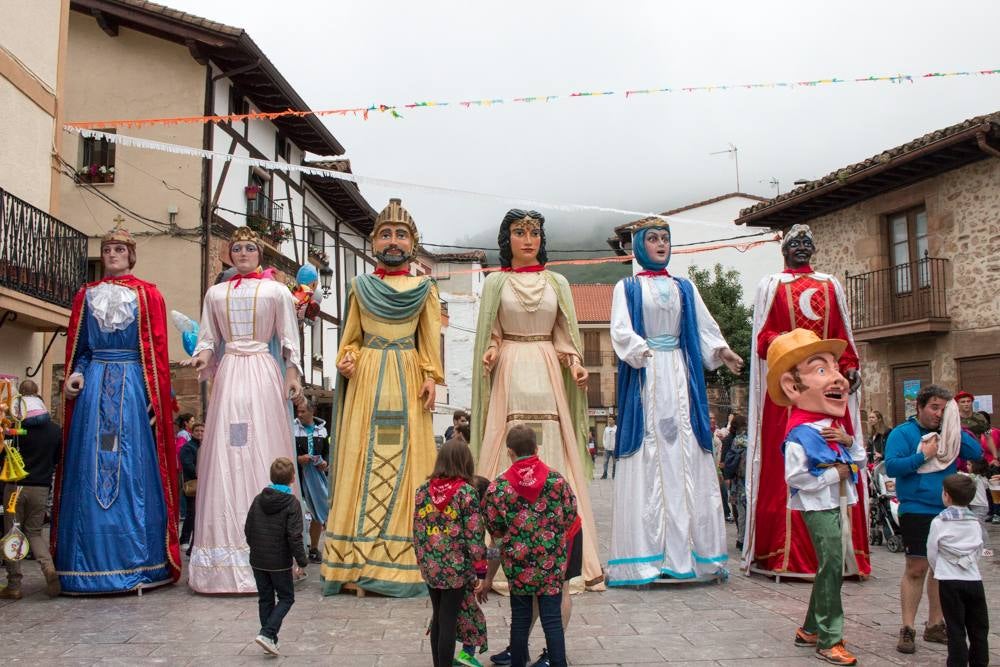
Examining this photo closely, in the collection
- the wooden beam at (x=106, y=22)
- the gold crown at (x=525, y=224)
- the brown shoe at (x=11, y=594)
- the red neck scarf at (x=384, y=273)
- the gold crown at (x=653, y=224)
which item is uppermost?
the wooden beam at (x=106, y=22)

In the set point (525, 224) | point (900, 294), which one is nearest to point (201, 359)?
point (525, 224)

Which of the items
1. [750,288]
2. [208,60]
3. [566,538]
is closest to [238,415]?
[566,538]

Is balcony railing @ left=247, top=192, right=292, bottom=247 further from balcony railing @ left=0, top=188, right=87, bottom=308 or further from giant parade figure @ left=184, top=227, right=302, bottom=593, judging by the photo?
giant parade figure @ left=184, top=227, right=302, bottom=593

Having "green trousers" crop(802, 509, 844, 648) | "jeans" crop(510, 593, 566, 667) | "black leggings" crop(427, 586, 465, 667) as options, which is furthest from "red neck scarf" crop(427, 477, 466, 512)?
"green trousers" crop(802, 509, 844, 648)

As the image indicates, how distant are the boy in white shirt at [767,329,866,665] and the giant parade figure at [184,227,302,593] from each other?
3.95m

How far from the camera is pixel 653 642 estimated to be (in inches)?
214

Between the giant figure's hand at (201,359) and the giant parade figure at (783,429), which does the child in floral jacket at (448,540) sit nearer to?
the giant figure's hand at (201,359)

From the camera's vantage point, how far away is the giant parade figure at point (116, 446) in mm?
7102

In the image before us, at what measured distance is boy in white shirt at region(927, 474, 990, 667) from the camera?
15.2ft

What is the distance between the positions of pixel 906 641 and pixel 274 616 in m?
3.53

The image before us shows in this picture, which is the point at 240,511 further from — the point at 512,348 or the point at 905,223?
the point at 905,223

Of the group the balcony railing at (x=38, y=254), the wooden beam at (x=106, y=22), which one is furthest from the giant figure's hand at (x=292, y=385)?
the wooden beam at (x=106, y=22)

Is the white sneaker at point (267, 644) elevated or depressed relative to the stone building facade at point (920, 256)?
depressed

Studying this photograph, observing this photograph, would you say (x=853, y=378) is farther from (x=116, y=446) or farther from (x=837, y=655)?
(x=116, y=446)
